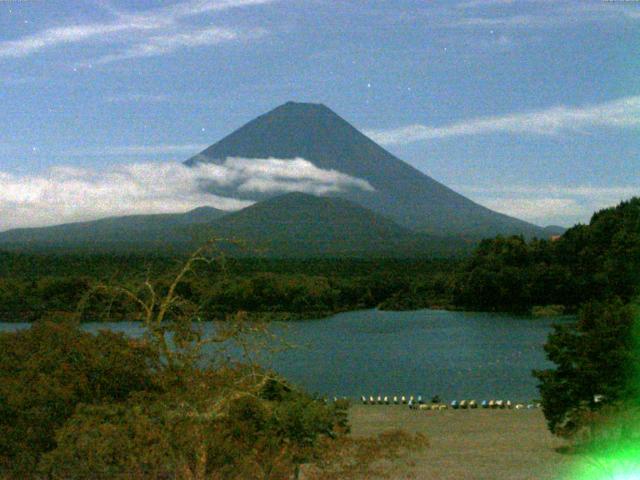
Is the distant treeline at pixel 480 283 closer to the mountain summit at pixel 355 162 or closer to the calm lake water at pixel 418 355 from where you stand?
the calm lake water at pixel 418 355

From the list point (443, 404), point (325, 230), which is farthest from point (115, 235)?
point (443, 404)

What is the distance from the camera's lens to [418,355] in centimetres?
3369

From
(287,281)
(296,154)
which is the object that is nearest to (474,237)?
(296,154)

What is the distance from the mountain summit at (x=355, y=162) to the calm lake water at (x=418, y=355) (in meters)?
78.9

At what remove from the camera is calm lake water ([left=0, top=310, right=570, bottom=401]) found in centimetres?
2558

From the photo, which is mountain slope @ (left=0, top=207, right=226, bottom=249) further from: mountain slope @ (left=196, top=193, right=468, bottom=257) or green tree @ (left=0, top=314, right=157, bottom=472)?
green tree @ (left=0, top=314, right=157, bottom=472)

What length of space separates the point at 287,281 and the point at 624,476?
4171 centimetres

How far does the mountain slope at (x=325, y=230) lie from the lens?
308 ft

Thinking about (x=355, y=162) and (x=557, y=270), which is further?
(x=355, y=162)

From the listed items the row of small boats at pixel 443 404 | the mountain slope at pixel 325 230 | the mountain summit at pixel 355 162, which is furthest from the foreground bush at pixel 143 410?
the mountain summit at pixel 355 162

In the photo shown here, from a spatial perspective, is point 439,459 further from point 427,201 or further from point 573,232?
point 427,201

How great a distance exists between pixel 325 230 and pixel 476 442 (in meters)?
93.0

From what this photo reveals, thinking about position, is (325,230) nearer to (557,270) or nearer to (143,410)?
(557,270)

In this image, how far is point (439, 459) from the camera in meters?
11.9
